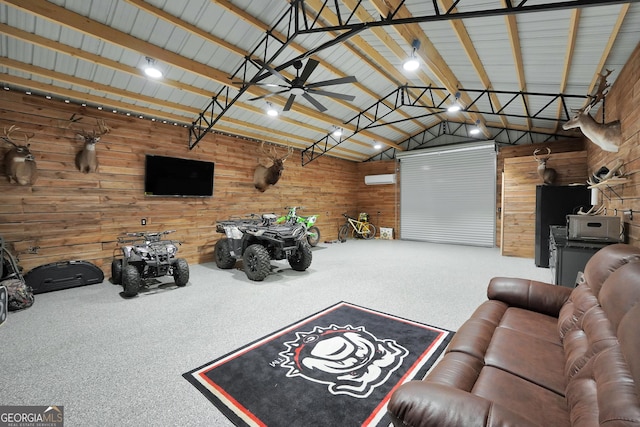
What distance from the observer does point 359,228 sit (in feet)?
36.6

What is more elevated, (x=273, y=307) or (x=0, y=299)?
(x=0, y=299)

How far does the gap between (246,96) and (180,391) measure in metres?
5.20

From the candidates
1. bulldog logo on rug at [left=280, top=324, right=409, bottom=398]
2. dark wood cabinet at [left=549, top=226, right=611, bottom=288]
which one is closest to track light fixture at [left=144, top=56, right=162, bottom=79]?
bulldog logo on rug at [left=280, top=324, right=409, bottom=398]

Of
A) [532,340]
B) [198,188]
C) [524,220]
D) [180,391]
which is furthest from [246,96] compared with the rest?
[524,220]

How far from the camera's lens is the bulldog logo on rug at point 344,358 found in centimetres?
217

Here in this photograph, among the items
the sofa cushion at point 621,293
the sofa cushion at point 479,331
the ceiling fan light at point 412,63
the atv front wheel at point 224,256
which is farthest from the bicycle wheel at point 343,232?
the sofa cushion at point 621,293

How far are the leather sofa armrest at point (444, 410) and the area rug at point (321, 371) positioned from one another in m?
0.86

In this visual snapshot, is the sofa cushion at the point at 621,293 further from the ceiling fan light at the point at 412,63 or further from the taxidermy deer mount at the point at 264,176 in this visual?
the taxidermy deer mount at the point at 264,176

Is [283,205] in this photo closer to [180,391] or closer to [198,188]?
[198,188]

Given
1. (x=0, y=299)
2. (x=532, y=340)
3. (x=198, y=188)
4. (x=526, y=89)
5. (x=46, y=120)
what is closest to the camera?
(x=532, y=340)

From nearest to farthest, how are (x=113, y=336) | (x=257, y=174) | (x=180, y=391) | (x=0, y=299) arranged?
(x=180, y=391)
(x=113, y=336)
(x=0, y=299)
(x=257, y=174)

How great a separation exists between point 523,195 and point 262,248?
251 inches

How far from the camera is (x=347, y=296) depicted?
13.7ft

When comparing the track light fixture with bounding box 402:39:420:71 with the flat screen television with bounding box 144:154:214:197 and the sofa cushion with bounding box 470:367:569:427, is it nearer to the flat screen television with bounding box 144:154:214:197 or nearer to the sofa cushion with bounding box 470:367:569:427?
the sofa cushion with bounding box 470:367:569:427
